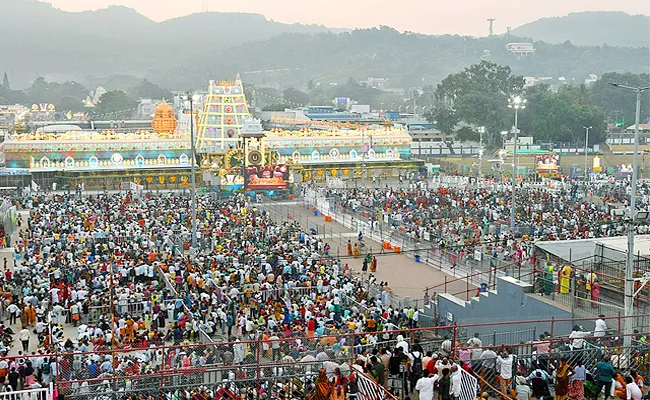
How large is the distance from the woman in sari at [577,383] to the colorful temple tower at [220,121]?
56.9 metres

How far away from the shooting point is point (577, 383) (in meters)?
15.3

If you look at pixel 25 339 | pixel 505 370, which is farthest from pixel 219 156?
pixel 505 370

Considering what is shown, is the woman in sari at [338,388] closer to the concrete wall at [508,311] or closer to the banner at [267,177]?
the concrete wall at [508,311]

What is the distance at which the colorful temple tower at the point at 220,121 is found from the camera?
70812 mm

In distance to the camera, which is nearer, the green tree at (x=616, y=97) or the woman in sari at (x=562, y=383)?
the woman in sari at (x=562, y=383)

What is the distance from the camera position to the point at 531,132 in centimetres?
10000

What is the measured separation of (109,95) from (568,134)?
4441 inches

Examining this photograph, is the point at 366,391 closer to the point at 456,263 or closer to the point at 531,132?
the point at 456,263

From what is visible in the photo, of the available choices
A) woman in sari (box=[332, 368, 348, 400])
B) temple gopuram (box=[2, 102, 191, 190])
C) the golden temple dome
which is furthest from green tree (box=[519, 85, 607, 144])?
woman in sari (box=[332, 368, 348, 400])

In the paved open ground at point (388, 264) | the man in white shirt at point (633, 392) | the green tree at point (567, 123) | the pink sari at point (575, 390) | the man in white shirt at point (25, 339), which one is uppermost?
the green tree at point (567, 123)

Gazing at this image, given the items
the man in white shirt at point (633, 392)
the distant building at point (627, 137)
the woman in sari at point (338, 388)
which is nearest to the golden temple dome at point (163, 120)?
the distant building at point (627, 137)

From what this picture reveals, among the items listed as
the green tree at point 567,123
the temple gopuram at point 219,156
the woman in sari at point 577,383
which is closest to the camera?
the woman in sari at point 577,383

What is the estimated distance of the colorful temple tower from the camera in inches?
2788

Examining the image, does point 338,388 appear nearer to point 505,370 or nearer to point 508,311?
point 505,370
